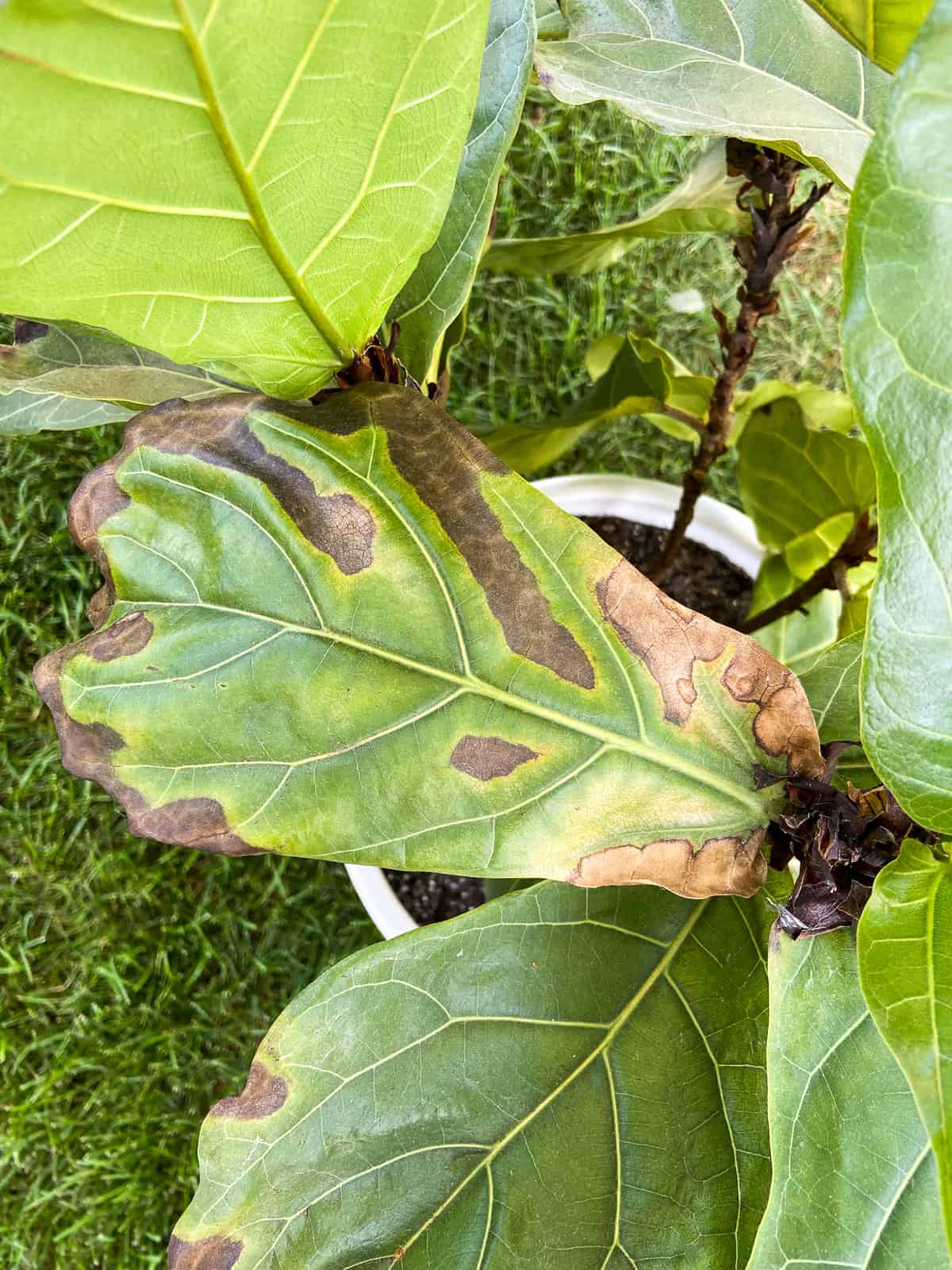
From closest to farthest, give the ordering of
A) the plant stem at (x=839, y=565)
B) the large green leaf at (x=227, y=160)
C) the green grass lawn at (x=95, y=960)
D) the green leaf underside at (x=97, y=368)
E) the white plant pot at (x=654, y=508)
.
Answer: the large green leaf at (x=227, y=160)
the green leaf underside at (x=97, y=368)
the plant stem at (x=839, y=565)
the white plant pot at (x=654, y=508)
the green grass lawn at (x=95, y=960)

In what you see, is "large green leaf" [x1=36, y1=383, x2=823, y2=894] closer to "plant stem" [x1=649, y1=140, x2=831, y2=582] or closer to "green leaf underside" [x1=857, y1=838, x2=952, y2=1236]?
"green leaf underside" [x1=857, y1=838, x2=952, y2=1236]

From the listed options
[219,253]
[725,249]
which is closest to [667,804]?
[219,253]

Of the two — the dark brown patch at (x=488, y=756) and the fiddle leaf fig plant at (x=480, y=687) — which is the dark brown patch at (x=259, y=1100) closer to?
the fiddle leaf fig plant at (x=480, y=687)

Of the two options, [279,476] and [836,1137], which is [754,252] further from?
[836,1137]

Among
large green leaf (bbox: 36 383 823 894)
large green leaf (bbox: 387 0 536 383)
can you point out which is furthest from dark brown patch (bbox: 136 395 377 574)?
large green leaf (bbox: 387 0 536 383)

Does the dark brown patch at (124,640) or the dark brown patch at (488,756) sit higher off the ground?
the dark brown patch at (124,640)

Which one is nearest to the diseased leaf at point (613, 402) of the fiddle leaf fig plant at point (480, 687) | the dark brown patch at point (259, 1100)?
the fiddle leaf fig plant at point (480, 687)

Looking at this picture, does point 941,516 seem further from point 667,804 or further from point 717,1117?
point 717,1117

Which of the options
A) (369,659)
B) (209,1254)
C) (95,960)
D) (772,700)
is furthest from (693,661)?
(95,960)
